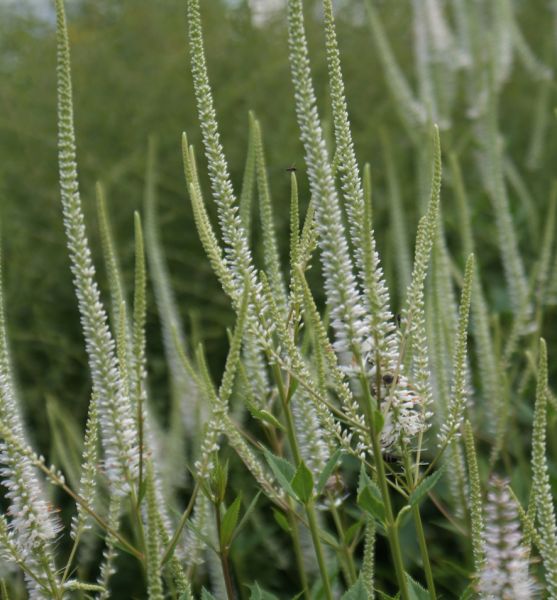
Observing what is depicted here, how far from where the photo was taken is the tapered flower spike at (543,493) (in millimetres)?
1135

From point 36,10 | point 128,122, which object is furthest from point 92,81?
point 36,10

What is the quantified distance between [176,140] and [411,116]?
1.18m

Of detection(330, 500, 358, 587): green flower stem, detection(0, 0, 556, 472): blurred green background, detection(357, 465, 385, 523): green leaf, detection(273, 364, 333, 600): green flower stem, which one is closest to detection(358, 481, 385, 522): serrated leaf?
detection(357, 465, 385, 523): green leaf

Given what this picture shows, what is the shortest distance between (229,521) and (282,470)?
0.11 m

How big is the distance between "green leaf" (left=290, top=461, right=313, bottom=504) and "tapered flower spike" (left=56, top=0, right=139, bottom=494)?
22 cm

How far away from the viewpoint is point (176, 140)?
14.5 feet

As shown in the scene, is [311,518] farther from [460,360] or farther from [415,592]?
[460,360]

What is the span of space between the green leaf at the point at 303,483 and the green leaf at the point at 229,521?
0.11 meters

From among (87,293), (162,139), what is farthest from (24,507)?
(162,139)

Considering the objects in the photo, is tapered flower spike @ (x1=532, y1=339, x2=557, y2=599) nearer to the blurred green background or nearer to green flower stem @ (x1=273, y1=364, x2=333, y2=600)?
Answer: green flower stem @ (x1=273, y1=364, x2=333, y2=600)

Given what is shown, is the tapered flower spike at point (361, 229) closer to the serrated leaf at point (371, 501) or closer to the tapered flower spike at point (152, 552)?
the serrated leaf at point (371, 501)

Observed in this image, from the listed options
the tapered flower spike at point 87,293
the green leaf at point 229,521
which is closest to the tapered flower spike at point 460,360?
the green leaf at point 229,521

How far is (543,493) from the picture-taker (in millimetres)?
1160

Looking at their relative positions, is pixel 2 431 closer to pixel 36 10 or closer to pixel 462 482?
pixel 462 482
